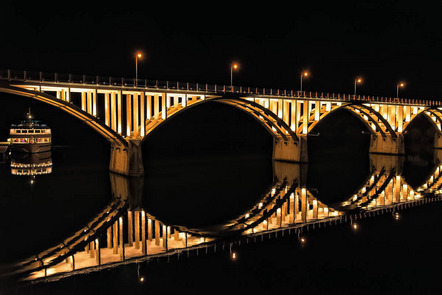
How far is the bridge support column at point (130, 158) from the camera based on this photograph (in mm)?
31625

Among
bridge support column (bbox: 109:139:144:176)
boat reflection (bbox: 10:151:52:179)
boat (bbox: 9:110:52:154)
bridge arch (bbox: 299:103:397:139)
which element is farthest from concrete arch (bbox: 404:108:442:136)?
boat (bbox: 9:110:52:154)

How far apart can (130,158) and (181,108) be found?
6903 millimetres

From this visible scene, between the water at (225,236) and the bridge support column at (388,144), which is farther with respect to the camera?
the bridge support column at (388,144)

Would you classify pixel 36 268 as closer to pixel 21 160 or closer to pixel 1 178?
pixel 1 178

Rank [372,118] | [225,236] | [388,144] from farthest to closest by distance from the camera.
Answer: [388,144]
[372,118]
[225,236]

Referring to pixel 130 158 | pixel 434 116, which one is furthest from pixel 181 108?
pixel 434 116

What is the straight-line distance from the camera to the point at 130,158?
105ft

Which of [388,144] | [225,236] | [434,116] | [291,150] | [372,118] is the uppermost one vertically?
[434,116]

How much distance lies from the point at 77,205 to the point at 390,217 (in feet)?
62.9

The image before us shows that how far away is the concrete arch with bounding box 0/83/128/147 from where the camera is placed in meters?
27.1

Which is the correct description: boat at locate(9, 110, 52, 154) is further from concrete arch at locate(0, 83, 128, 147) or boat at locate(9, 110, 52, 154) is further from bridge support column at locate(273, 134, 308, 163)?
bridge support column at locate(273, 134, 308, 163)

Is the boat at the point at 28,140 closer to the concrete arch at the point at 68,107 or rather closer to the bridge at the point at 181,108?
the bridge at the point at 181,108

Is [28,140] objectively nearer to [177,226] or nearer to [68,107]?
[68,107]

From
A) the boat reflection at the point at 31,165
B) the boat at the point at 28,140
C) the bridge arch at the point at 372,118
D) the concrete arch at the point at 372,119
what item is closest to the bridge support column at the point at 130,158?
the boat reflection at the point at 31,165
